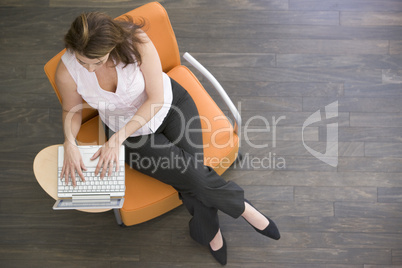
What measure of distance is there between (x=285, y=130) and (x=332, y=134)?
0.27 metres

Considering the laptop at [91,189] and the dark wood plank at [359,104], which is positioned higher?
the laptop at [91,189]

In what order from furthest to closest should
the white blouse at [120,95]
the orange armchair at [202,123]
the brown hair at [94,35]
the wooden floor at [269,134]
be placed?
the wooden floor at [269,134] < the orange armchair at [202,123] < the white blouse at [120,95] < the brown hair at [94,35]

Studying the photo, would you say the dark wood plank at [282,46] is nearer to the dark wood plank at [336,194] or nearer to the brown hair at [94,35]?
the dark wood plank at [336,194]

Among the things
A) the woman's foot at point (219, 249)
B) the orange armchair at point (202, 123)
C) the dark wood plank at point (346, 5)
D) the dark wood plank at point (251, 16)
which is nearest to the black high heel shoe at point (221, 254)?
the woman's foot at point (219, 249)

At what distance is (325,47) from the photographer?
2.50m

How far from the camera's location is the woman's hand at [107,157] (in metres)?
1.70

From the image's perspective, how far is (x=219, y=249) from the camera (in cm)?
218

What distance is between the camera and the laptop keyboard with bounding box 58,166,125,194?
1688 millimetres

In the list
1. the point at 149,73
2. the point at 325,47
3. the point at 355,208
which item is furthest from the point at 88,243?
the point at 325,47

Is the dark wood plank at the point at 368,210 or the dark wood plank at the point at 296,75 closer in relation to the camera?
the dark wood plank at the point at 368,210

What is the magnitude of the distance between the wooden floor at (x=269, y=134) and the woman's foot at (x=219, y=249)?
5 centimetres

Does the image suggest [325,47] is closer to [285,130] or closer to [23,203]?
[285,130]

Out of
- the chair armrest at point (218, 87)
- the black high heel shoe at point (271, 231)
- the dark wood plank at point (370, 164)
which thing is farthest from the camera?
the dark wood plank at point (370, 164)

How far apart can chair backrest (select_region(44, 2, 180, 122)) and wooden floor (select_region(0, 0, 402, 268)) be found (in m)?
0.55
